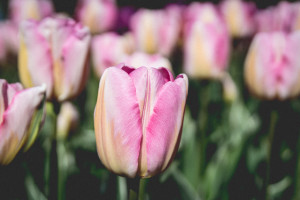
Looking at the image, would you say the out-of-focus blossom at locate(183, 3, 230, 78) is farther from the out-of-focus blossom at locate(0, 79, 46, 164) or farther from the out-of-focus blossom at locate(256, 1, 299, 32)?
the out-of-focus blossom at locate(0, 79, 46, 164)

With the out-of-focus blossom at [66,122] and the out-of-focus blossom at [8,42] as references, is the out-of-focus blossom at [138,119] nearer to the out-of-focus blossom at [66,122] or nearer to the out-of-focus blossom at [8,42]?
the out-of-focus blossom at [66,122]

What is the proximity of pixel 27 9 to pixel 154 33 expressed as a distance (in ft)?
1.74


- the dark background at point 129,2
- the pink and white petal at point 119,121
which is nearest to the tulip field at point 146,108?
the pink and white petal at point 119,121

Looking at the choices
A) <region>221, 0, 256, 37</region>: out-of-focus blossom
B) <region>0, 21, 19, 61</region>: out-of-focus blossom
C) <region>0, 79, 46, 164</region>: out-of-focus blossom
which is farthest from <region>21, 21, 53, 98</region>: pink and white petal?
<region>221, 0, 256, 37</region>: out-of-focus blossom

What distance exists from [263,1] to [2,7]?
9.04 feet

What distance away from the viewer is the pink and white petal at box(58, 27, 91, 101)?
0.71 m

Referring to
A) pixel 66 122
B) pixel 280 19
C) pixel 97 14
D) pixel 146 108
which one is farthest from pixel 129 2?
pixel 146 108

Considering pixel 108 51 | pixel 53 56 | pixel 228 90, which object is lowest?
pixel 228 90

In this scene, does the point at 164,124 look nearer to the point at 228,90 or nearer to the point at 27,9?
the point at 228,90

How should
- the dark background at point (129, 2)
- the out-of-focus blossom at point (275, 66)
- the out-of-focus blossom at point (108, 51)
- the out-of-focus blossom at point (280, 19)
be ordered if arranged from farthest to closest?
1. the dark background at point (129, 2)
2. the out-of-focus blossom at point (280, 19)
3. the out-of-focus blossom at point (108, 51)
4. the out-of-focus blossom at point (275, 66)

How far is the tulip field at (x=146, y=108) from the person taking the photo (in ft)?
1.67

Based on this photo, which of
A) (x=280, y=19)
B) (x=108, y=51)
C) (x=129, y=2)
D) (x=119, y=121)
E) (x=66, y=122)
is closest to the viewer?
(x=119, y=121)

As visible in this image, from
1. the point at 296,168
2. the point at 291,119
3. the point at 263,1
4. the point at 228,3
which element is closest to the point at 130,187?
the point at 296,168

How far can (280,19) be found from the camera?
156cm
